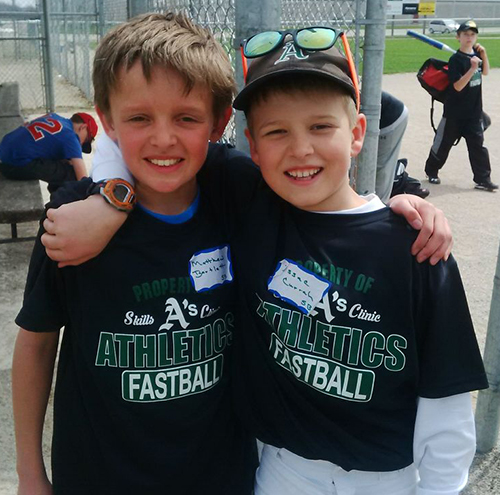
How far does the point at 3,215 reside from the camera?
5.09 m

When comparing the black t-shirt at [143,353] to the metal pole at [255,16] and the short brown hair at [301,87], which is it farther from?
the metal pole at [255,16]

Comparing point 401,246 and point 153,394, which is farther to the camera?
point 153,394

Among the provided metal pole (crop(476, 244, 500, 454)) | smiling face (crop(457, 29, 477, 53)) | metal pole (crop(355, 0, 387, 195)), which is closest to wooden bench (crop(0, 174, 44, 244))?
metal pole (crop(355, 0, 387, 195))

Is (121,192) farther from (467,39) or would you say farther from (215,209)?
(467,39)

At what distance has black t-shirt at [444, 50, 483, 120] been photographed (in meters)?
8.29

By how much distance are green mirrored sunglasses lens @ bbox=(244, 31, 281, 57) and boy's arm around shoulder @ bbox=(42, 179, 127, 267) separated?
493 mm

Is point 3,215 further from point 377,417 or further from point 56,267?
point 377,417

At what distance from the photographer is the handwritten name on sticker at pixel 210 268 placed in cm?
163

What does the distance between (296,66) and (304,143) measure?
0.17 metres

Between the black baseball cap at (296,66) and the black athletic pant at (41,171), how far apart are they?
466 centimetres

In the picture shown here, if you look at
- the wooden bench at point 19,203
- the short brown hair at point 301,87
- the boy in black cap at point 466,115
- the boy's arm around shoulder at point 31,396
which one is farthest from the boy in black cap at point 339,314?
the boy in black cap at point 466,115

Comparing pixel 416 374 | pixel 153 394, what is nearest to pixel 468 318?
pixel 416 374

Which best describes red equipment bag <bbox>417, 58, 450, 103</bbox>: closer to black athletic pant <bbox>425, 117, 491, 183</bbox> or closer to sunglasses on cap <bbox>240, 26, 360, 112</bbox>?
black athletic pant <bbox>425, 117, 491, 183</bbox>

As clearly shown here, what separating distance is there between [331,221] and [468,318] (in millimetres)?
379
